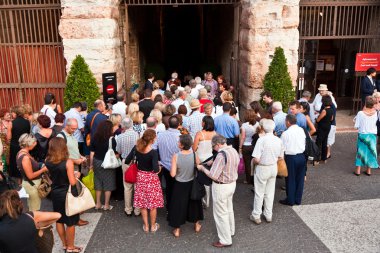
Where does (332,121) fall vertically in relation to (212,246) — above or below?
above

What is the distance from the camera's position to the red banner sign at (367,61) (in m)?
11.4

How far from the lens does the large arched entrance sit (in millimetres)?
13359

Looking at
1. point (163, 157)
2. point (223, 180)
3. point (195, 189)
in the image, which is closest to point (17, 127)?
point (163, 157)

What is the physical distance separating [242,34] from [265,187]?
6024 millimetres

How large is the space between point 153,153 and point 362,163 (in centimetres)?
481

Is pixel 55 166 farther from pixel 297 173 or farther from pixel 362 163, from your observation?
pixel 362 163

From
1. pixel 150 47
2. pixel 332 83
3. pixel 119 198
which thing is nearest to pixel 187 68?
pixel 150 47

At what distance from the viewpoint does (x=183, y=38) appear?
73.5 ft

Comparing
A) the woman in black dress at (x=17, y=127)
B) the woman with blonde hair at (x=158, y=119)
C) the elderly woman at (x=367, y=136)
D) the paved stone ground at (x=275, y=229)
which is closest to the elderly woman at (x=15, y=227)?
the paved stone ground at (x=275, y=229)

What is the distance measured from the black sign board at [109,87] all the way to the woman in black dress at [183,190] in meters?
4.36

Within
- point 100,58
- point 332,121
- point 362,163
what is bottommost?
point 362,163

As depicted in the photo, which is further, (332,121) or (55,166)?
(332,121)

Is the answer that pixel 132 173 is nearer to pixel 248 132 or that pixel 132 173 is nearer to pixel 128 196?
pixel 128 196

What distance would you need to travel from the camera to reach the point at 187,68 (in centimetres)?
2100
